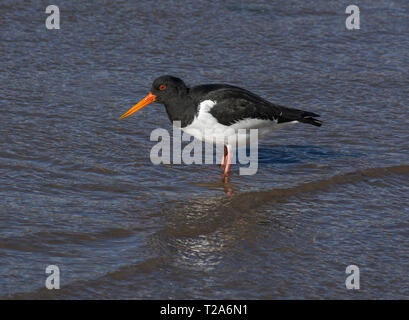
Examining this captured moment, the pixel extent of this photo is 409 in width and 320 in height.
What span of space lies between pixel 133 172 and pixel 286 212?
1607 mm

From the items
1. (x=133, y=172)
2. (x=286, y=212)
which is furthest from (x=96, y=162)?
(x=286, y=212)

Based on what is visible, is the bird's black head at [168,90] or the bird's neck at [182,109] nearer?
the bird's neck at [182,109]

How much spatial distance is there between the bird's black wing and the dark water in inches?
19.9

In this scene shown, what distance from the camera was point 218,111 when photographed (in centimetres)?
706

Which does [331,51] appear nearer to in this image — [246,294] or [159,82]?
[159,82]

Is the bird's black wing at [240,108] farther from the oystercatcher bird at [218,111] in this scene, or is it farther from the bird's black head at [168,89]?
the bird's black head at [168,89]

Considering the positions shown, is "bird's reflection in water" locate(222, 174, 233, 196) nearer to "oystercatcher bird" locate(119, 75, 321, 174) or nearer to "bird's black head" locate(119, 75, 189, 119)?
"oystercatcher bird" locate(119, 75, 321, 174)

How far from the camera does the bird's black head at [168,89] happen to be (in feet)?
23.9

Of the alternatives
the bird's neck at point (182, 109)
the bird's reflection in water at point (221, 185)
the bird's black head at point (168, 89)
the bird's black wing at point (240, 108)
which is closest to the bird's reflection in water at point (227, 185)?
the bird's reflection in water at point (221, 185)

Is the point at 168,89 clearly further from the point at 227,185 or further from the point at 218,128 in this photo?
the point at 227,185

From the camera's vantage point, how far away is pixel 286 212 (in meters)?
6.46

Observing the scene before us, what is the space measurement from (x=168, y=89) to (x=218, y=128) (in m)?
0.70

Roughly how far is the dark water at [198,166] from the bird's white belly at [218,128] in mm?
378

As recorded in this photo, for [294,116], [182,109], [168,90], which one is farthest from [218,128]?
[294,116]
